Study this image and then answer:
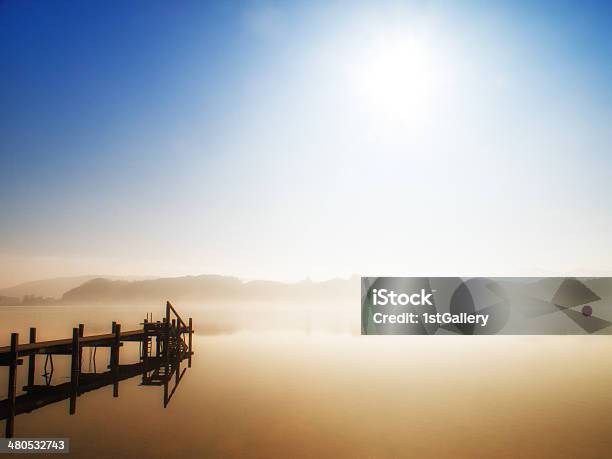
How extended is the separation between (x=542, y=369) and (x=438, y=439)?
102 feet

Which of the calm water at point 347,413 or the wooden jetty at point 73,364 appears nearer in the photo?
the wooden jetty at point 73,364

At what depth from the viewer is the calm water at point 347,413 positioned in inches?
837

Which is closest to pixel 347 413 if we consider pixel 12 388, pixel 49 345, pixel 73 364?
pixel 73 364

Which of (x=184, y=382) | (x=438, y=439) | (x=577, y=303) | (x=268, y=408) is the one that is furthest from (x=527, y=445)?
(x=577, y=303)

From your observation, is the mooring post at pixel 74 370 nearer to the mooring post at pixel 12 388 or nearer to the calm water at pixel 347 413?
the calm water at pixel 347 413

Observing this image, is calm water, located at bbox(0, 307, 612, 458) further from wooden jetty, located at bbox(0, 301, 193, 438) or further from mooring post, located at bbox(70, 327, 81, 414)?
wooden jetty, located at bbox(0, 301, 193, 438)

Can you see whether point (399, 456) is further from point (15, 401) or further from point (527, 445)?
point (15, 401)

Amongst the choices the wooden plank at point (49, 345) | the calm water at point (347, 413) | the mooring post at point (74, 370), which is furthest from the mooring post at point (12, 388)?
the calm water at point (347, 413)

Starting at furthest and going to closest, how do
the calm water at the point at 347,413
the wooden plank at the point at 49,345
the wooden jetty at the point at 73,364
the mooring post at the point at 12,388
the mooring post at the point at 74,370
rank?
the calm water at the point at 347,413
the mooring post at the point at 74,370
the wooden plank at the point at 49,345
the wooden jetty at the point at 73,364
the mooring post at the point at 12,388

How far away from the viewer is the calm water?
2125cm

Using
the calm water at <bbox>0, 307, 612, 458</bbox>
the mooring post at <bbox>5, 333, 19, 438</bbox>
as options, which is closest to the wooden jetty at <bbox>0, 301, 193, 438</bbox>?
the mooring post at <bbox>5, 333, 19, 438</bbox>

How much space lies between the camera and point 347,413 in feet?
92.1

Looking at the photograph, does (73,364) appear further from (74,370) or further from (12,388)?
(12,388)

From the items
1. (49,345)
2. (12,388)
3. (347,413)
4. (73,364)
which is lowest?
(347,413)
